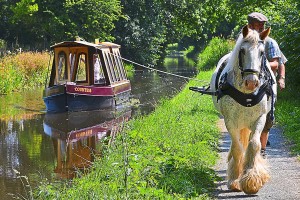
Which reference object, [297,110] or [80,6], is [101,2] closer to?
[80,6]

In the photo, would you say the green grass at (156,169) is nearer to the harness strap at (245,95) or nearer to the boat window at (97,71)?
the harness strap at (245,95)

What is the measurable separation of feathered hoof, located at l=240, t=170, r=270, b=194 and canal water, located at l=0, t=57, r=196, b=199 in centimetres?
241

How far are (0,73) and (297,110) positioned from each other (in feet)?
47.0

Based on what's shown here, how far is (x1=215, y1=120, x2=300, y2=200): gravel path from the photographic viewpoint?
692 cm

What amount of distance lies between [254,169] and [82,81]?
14987 millimetres

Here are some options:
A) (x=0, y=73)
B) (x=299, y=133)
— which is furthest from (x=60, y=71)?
(x=299, y=133)

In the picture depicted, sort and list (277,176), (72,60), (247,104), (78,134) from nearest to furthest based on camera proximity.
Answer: (247,104), (277,176), (78,134), (72,60)

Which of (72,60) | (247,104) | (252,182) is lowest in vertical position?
(72,60)

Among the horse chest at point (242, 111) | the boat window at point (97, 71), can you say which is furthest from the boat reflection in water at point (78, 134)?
the horse chest at point (242, 111)

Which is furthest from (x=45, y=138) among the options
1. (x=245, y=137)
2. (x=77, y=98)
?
(x=245, y=137)

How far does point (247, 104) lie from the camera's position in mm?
6906

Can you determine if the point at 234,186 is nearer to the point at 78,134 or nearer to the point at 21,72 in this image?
the point at 78,134

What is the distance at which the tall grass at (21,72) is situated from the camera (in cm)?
2464

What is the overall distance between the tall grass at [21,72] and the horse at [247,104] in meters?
18.2
